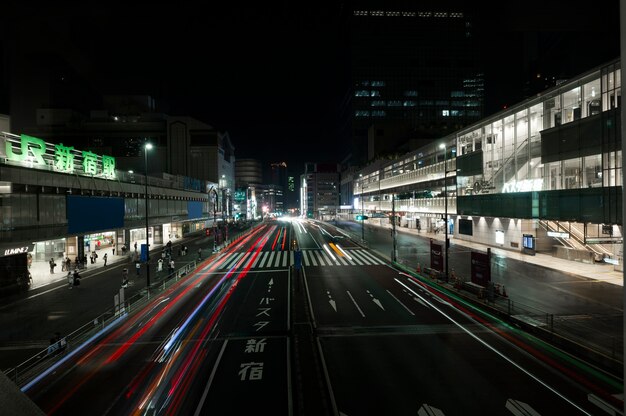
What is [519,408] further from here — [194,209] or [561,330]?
[194,209]

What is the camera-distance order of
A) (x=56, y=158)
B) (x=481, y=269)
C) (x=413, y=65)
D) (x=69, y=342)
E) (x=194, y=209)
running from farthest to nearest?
(x=413, y=65) → (x=194, y=209) → (x=56, y=158) → (x=481, y=269) → (x=69, y=342)

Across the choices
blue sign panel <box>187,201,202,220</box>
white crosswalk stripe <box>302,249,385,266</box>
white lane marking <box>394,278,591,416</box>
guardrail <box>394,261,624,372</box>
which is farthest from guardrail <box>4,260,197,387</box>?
blue sign panel <box>187,201,202,220</box>

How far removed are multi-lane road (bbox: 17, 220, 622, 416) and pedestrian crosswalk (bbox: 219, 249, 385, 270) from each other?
14.0 m

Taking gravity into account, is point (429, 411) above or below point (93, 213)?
below

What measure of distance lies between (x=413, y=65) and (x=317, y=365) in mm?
155030

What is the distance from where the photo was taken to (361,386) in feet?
36.2

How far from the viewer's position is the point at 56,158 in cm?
2866

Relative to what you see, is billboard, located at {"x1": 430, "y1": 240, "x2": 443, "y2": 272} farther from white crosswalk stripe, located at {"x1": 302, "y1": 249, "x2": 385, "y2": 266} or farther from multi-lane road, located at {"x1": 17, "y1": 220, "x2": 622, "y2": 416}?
white crosswalk stripe, located at {"x1": 302, "y1": 249, "x2": 385, "y2": 266}

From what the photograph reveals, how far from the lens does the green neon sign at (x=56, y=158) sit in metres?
24.4

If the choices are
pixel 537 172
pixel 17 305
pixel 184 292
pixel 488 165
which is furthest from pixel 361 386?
pixel 488 165

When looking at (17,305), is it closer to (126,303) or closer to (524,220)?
(126,303)

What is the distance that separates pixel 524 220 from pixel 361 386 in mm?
36082

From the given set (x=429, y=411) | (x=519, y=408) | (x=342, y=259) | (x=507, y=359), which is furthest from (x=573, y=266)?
(x=429, y=411)

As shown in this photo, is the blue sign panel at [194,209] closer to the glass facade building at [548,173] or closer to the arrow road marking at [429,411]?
the glass facade building at [548,173]
